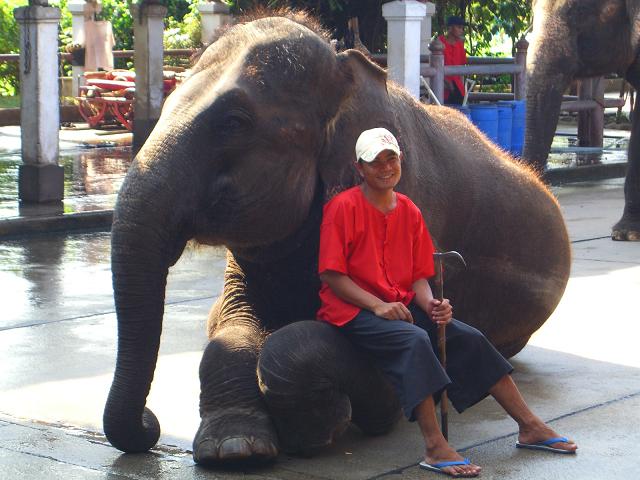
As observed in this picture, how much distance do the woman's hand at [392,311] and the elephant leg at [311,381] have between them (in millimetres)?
191

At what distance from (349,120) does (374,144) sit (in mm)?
380

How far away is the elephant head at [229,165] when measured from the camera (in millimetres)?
4570

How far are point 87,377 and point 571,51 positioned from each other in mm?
5996

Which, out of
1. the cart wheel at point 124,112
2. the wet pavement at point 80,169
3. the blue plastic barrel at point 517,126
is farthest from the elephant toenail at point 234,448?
the cart wheel at point 124,112

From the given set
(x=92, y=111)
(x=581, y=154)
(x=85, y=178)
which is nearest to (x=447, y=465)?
(x=85, y=178)

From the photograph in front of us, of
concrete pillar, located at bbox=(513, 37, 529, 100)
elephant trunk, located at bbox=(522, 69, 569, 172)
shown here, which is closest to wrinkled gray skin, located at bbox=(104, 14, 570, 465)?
elephant trunk, located at bbox=(522, 69, 569, 172)

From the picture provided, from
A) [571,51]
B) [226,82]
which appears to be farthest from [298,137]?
[571,51]

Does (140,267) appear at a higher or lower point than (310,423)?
higher

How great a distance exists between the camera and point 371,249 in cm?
489

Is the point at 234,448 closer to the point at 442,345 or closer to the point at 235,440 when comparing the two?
the point at 235,440

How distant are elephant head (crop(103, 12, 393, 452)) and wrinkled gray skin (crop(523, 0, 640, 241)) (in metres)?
6.00

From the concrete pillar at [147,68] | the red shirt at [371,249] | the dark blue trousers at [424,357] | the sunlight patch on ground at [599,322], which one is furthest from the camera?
the concrete pillar at [147,68]

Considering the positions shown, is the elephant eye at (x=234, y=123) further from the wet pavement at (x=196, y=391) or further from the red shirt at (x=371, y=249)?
the wet pavement at (x=196, y=391)

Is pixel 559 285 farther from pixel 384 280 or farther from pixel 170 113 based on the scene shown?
pixel 170 113
